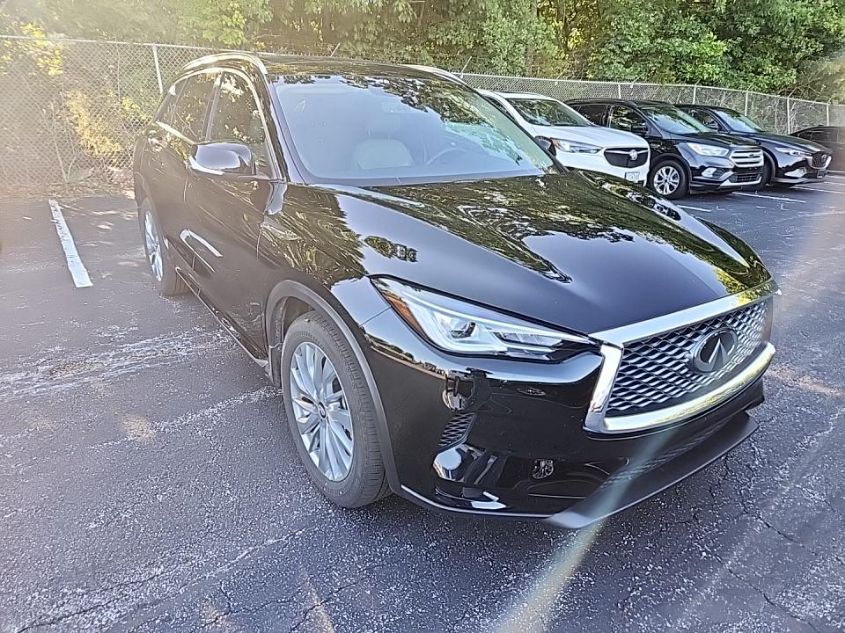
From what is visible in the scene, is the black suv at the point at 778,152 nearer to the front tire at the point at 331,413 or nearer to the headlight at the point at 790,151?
the headlight at the point at 790,151

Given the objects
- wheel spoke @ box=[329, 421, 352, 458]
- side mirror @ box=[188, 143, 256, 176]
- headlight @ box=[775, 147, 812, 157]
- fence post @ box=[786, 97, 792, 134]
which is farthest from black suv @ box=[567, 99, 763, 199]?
fence post @ box=[786, 97, 792, 134]

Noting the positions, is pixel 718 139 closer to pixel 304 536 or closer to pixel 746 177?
pixel 746 177

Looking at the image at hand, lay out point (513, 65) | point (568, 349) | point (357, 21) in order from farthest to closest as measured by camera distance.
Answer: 1. point (513, 65)
2. point (357, 21)
3. point (568, 349)

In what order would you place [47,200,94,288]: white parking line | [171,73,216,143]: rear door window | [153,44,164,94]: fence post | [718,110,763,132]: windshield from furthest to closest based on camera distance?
[718,110,763,132]: windshield → [153,44,164,94]: fence post → [47,200,94,288]: white parking line → [171,73,216,143]: rear door window

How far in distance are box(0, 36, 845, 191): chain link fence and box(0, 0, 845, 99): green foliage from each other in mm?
903

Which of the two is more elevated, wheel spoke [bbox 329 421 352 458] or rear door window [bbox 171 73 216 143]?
rear door window [bbox 171 73 216 143]

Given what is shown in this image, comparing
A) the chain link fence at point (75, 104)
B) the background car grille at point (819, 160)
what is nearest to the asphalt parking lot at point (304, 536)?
the chain link fence at point (75, 104)

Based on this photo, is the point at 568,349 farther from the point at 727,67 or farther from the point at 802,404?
the point at 727,67

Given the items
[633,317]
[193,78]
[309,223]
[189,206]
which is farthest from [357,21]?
[633,317]

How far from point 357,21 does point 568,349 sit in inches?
467

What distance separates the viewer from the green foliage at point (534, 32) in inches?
384

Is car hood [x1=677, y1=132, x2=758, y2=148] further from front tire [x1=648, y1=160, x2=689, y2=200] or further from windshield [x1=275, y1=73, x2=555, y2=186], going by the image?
windshield [x1=275, y1=73, x2=555, y2=186]

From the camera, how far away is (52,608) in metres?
1.91

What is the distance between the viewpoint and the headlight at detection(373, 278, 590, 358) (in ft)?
5.92
